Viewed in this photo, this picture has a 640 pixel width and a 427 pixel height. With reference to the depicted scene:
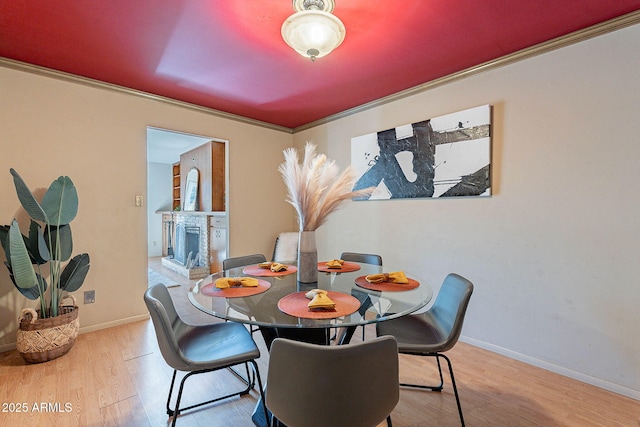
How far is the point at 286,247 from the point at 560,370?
2.97 metres

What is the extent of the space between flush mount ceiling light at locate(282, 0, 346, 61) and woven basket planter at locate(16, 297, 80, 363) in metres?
2.68

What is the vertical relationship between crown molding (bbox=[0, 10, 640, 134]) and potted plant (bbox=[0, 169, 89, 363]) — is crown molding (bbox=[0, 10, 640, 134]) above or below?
above

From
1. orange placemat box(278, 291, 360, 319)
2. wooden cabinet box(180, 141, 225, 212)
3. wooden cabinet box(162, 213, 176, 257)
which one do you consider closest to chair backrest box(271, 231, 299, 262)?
wooden cabinet box(180, 141, 225, 212)

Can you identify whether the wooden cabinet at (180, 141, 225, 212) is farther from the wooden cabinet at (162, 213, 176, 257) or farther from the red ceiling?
the wooden cabinet at (162, 213, 176, 257)

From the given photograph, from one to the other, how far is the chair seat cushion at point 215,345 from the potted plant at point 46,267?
1346mm

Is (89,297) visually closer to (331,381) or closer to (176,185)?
(331,381)

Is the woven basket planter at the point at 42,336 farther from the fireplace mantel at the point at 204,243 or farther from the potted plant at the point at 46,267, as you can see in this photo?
the fireplace mantel at the point at 204,243

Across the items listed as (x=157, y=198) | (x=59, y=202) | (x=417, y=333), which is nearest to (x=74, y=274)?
(x=59, y=202)

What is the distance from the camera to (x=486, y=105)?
2375 mm

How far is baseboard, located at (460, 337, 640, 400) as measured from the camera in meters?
1.83

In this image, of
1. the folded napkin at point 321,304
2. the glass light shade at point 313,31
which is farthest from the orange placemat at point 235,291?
the glass light shade at point 313,31

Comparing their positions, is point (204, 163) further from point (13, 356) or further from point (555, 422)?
point (555, 422)

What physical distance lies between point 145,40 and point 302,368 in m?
2.33

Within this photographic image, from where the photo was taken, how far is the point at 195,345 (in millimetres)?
1554
